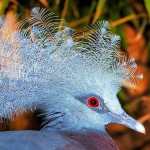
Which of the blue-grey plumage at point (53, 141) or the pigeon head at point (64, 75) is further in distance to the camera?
the pigeon head at point (64, 75)

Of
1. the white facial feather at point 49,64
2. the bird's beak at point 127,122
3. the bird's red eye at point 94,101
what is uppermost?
the white facial feather at point 49,64

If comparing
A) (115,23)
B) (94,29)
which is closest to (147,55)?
(115,23)

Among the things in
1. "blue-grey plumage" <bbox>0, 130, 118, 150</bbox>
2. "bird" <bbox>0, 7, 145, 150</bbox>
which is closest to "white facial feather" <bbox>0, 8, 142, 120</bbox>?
"bird" <bbox>0, 7, 145, 150</bbox>

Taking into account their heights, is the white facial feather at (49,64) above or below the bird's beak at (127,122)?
above

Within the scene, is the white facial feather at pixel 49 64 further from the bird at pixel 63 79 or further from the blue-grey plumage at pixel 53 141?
the blue-grey plumage at pixel 53 141

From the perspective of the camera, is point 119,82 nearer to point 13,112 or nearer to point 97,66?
point 97,66

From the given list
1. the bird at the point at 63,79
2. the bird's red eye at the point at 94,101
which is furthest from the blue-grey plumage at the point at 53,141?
the bird's red eye at the point at 94,101

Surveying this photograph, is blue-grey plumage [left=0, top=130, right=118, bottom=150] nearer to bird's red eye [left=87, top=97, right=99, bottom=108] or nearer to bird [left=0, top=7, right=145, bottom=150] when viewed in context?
bird [left=0, top=7, right=145, bottom=150]
